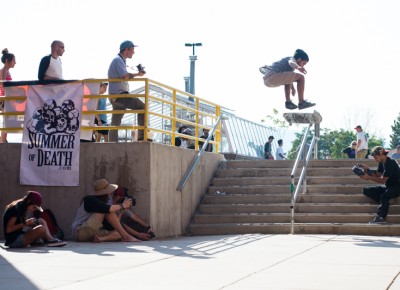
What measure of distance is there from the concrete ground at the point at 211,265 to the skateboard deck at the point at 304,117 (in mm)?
4468

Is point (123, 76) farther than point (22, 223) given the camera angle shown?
Yes

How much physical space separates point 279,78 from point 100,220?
15.4 ft

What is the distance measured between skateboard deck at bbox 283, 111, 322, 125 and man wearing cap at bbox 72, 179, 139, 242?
5534 mm

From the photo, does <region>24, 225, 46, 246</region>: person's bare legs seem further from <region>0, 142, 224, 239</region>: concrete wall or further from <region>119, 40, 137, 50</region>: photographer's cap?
<region>119, 40, 137, 50</region>: photographer's cap

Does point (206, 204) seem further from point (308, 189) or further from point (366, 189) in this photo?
point (366, 189)

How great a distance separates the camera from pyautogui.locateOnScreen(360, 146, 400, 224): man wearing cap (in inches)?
577

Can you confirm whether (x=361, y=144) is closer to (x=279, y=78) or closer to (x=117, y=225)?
(x=279, y=78)

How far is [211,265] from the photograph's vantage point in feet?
31.4

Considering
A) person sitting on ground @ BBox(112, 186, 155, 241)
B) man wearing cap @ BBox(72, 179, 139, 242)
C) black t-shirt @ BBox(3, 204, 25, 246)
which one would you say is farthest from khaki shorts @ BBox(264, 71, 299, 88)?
black t-shirt @ BBox(3, 204, 25, 246)

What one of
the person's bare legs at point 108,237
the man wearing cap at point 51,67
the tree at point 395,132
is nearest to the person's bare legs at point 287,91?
the man wearing cap at point 51,67

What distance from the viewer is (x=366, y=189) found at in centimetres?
1561

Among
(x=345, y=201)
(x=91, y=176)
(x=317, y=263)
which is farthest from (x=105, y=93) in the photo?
(x=317, y=263)

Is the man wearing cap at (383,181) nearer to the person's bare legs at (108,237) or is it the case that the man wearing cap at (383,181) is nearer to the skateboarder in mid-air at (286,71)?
the skateboarder in mid-air at (286,71)

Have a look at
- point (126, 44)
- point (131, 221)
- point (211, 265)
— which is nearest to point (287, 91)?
point (126, 44)
